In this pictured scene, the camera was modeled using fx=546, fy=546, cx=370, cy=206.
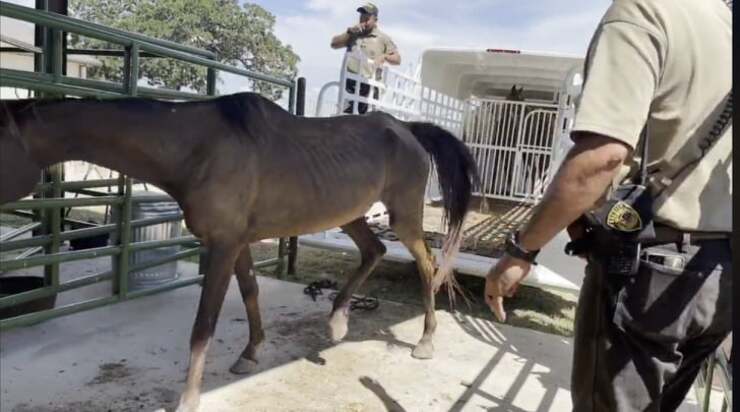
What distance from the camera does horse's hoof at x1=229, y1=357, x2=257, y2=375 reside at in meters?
2.84

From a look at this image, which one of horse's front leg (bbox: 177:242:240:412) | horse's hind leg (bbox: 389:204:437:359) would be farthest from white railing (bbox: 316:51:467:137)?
horse's front leg (bbox: 177:242:240:412)

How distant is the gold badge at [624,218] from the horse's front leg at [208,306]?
1.75 m

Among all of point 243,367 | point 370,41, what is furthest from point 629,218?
point 370,41

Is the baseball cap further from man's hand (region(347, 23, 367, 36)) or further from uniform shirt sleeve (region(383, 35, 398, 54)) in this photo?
uniform shirt sleeve (region(383, 35, 398, 54))

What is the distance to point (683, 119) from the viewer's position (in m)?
1.20

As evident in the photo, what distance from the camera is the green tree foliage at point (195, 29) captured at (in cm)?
1938

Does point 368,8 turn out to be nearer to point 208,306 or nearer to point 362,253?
point 362,253

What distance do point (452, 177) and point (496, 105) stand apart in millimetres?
5513

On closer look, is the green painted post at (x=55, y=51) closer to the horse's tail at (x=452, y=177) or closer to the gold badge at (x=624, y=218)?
the horse's tail at (x=452, y=177)

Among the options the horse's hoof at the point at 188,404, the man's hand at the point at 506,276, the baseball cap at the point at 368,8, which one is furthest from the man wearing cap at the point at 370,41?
the man's hand at the point at 506,276

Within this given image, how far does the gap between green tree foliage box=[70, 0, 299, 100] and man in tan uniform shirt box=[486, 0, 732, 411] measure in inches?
692

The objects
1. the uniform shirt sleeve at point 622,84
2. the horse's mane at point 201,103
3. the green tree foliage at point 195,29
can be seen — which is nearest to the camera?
the uniform shirt sleeve at point 622,84

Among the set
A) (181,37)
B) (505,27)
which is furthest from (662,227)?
(181,37)

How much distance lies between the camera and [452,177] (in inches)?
142
